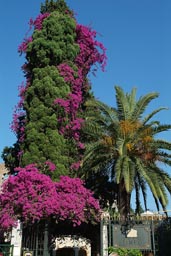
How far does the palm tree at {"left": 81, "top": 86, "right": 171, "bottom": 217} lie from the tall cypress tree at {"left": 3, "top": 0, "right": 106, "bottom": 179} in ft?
4.28

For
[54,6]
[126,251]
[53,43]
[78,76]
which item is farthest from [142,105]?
[54,6]

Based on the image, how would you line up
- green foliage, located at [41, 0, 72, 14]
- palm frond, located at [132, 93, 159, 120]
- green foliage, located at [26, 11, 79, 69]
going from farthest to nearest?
green foliage, located at [41, 0, 72, 14] < green foliage, located at [26, 11, 79, 69] < palm frond, located at [132, 93, 159, 120]

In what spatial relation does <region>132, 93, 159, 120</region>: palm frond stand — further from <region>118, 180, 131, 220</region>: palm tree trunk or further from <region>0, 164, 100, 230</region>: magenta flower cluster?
<region>0, 164, 100, 230</region>: magenta flower cluster

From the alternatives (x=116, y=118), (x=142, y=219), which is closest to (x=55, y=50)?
(x=116, y=118)

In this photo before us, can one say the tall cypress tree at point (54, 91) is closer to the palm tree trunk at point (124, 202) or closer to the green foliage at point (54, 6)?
the green foliage at point (54, 6)

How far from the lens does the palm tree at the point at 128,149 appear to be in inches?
652

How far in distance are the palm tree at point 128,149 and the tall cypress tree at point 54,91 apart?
1.30 meters

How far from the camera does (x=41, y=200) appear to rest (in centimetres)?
1686

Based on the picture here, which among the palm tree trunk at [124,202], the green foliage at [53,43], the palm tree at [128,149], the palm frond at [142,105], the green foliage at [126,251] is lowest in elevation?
the green foliage at [126,251]

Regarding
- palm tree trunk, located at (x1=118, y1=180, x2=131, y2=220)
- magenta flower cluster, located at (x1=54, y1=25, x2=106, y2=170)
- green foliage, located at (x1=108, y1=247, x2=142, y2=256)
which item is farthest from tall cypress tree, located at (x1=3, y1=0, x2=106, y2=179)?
green foliage, located at (x1=108, y1=247, x2=142, y2=256)

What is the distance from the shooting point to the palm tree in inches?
652

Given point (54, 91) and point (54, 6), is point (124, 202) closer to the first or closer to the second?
point (54, 91)

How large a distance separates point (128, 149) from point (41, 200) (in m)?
4.80

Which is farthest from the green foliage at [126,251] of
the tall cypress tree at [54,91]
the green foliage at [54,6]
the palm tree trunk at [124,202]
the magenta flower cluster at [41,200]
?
the green foliage at [54,6]
